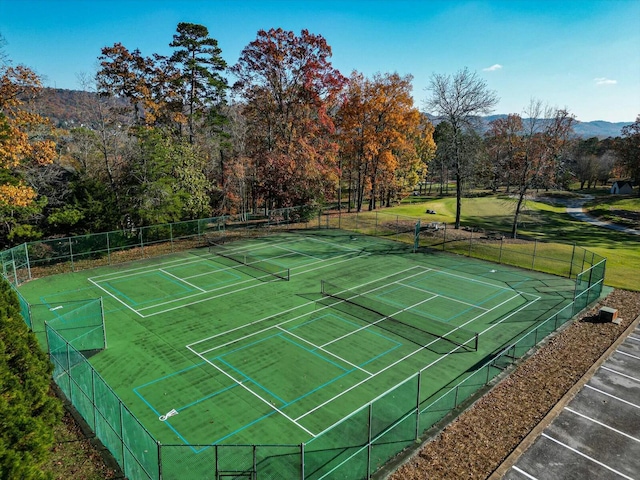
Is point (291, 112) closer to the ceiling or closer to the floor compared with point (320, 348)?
closer to the ceiling

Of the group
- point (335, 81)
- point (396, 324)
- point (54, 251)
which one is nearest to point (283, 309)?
point (396, 324)

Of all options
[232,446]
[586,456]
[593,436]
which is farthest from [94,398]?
[593,436]

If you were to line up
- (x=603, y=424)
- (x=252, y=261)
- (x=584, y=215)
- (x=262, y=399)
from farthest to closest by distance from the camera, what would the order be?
(x=584, y=215), (x=252, y=261), (x=262, y=399), (x=603, y=424)

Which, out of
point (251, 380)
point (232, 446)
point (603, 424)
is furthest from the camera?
point (251, 380)

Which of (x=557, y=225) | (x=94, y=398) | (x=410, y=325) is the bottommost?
(x=557, y=225)

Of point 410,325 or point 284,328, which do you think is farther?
point 410,325

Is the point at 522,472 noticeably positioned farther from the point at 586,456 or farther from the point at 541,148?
the point at 541,148
